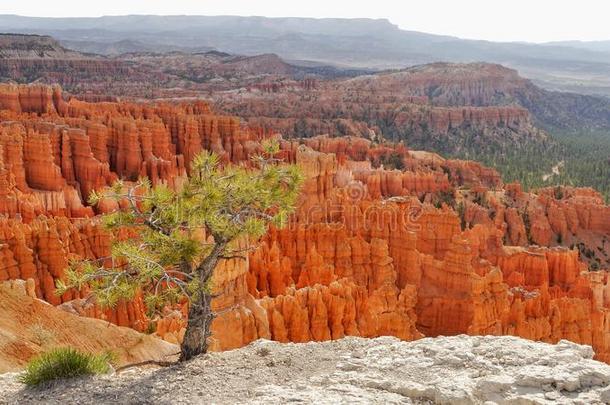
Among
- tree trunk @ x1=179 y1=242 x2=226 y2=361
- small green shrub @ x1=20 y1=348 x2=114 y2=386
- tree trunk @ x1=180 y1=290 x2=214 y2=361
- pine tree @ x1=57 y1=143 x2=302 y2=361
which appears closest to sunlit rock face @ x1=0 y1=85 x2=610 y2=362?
pine tree @ x1=57 y1=143 x2=302 y2=361

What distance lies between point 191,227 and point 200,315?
116 cm

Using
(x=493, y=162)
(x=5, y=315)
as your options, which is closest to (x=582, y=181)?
(x=493, y=162)

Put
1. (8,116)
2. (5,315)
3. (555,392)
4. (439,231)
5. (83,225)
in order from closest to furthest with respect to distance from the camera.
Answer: (555,392)
(5,315)
(83,225)
(439,231)
(8,116)

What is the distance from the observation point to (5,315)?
1156cm

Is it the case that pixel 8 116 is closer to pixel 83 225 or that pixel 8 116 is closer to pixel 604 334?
pixel 83 225

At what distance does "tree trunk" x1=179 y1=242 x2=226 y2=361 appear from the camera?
8.38 m

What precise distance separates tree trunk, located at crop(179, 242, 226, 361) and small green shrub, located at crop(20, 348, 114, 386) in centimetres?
115

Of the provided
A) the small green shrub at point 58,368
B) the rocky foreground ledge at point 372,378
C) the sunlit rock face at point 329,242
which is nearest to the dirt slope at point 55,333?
the sunlit rock face at point 329,242

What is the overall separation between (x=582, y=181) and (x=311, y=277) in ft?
155

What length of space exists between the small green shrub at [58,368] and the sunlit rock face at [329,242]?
4.15m

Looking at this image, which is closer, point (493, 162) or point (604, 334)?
point (604, 334)

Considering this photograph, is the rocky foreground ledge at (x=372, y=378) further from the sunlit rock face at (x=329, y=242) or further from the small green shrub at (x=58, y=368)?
the sunlit rock face at (x=329, y=242)

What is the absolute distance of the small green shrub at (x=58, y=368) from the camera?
298 inches

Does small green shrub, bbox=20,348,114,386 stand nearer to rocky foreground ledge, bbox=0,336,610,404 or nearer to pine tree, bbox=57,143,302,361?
rocky foreground ledge, bbox=0,336,610,404
